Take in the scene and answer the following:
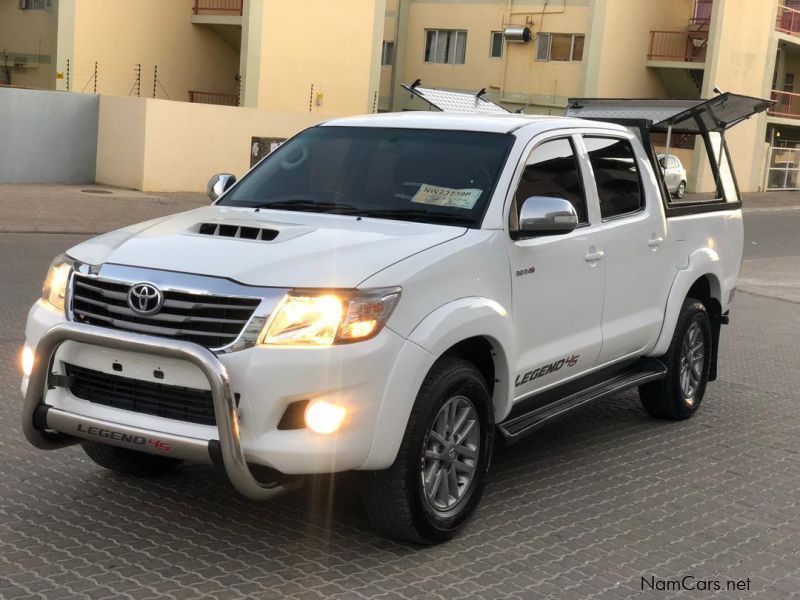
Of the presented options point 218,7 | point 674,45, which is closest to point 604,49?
point 674,45

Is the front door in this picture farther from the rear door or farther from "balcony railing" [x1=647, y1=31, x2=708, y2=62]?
"balcony railing" [x1=647, y1=31, x2=708, y2=62]

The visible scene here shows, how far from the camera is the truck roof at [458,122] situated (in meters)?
5.86

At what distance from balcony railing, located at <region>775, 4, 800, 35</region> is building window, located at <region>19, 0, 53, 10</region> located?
1101 inches

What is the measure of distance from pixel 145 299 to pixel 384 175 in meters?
1.72

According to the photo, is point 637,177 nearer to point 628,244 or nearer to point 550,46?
point 628,244

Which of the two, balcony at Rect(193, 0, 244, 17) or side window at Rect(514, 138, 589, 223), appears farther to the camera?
balcony at Rect(193, 0, 244, 17)

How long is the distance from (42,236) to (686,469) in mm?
11710

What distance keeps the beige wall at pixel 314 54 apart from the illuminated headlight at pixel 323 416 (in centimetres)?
2512

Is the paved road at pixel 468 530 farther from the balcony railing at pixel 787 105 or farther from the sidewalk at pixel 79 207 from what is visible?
the balcony railing at pixel 787 105

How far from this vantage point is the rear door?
629 cm

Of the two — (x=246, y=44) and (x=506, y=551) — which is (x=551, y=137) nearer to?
(x=506, y=551)

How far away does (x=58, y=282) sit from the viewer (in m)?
4.89

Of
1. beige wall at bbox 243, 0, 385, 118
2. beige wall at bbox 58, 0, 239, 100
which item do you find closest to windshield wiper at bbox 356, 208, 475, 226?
beige wall at bbox 243, 0, 385, 118

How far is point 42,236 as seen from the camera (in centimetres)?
1588
